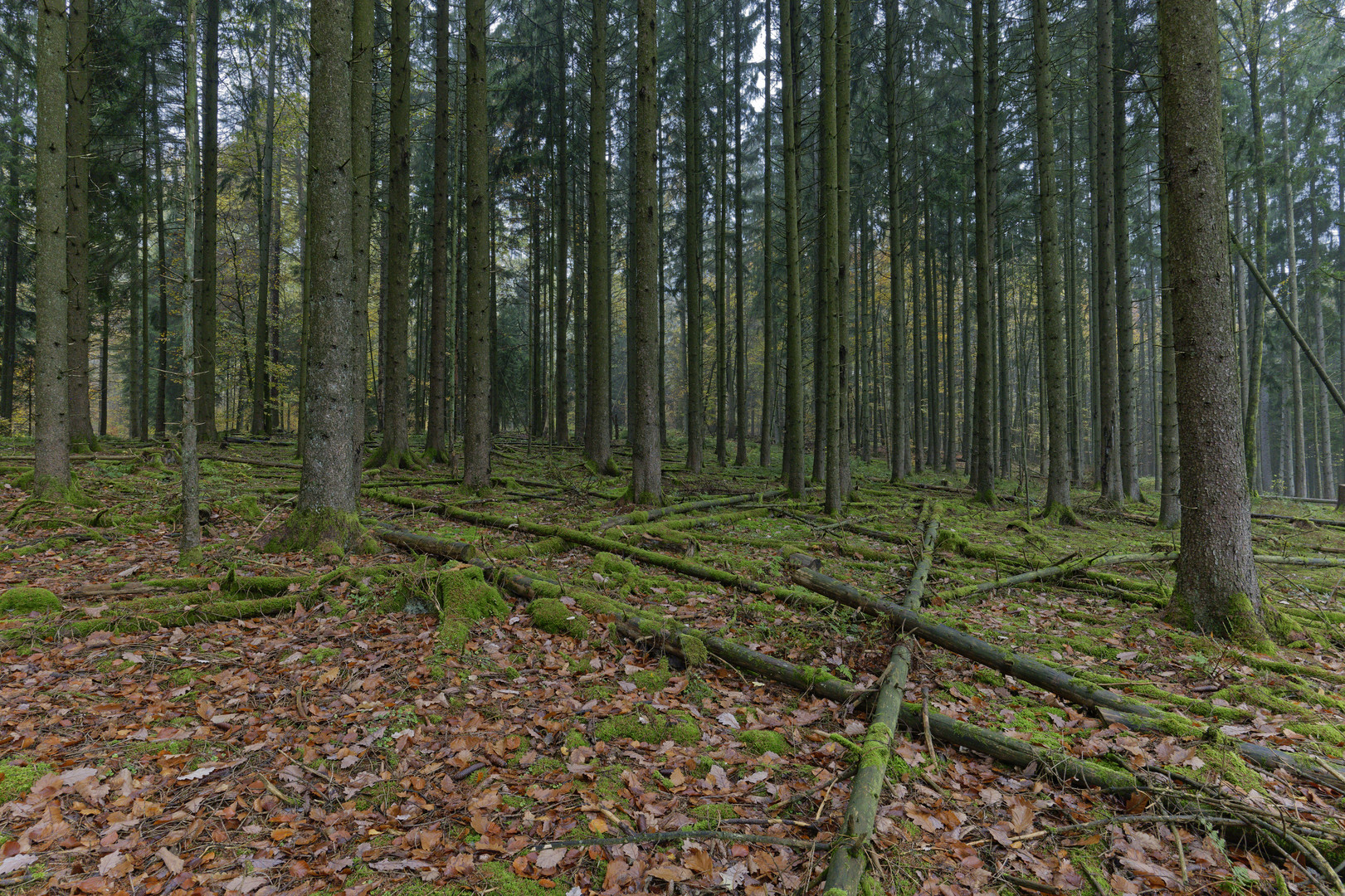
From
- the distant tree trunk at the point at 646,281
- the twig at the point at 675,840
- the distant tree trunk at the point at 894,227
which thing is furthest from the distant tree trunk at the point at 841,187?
the twig at the point at 675,840

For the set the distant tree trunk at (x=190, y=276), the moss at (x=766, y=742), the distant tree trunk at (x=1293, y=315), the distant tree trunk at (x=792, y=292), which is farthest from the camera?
the distant tree trunk at (x=1293, y=315)

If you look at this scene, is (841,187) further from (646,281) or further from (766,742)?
(766,742)

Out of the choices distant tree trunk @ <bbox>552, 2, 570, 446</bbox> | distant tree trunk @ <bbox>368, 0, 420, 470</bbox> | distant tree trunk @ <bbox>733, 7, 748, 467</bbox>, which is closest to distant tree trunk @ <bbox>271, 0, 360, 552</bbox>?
distant tree trunk @ <bbox>368, 0, 420, 470</bbox>

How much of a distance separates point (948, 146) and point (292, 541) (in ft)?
67.5

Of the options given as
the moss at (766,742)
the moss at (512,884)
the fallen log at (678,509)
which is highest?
the fallen log at (678,509)

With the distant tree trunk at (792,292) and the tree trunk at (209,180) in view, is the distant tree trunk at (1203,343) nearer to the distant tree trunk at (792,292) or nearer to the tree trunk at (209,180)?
the distant tree trunk at (792,292)

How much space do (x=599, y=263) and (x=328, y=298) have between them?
22.1 ft

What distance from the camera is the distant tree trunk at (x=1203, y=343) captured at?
5078 mm

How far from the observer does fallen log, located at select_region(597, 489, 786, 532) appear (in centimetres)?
810

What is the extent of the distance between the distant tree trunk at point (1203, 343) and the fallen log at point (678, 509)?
233 inches

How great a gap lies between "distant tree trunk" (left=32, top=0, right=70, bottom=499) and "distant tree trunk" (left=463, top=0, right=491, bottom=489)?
4.89 meters

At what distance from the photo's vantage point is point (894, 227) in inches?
600

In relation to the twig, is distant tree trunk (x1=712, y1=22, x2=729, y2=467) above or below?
above

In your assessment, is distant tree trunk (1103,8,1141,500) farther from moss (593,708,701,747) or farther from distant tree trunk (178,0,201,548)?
distant tree trunk (178,0,201,548)
